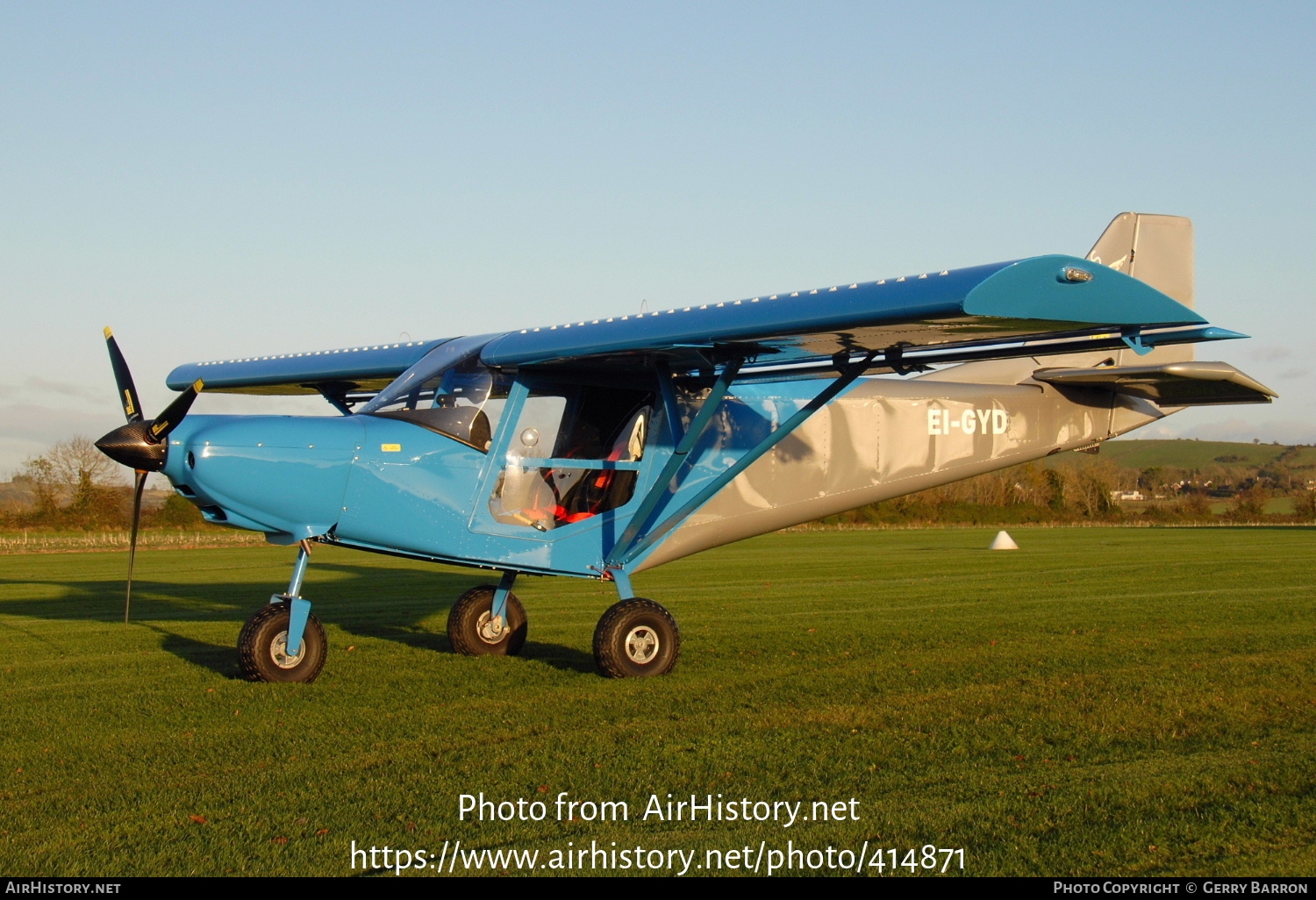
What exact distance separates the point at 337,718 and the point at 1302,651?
8661 millimetres

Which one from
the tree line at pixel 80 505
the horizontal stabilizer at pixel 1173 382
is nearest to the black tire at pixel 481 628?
the horizontal stabilizer at pixel 1173 382

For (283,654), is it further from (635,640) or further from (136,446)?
(635,640)

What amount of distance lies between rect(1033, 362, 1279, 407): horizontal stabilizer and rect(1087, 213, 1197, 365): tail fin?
55cm

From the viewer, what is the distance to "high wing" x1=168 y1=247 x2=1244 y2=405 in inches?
265

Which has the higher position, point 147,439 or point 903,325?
point 903,325

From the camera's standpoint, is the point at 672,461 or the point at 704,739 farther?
the point at 672,461

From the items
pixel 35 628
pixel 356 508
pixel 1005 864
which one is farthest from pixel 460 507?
pixel 35 628

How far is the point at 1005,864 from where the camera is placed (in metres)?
4.34

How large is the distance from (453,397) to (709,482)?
247cm

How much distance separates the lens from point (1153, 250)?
11.9 meters

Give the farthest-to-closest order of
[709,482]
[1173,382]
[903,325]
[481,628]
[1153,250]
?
1. [1153,250]
2. [1173,382]
3. [481,628]
4. [709,482]
5. [903,325]

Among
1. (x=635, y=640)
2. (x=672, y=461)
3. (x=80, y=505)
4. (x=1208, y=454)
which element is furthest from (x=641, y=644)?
(x=1208, y=454)

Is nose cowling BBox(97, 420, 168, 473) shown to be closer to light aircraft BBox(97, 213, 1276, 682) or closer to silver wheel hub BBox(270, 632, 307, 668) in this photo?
light aircraft BBox(97, 213, 1276, 682)

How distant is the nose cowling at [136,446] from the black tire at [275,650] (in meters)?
1.46
